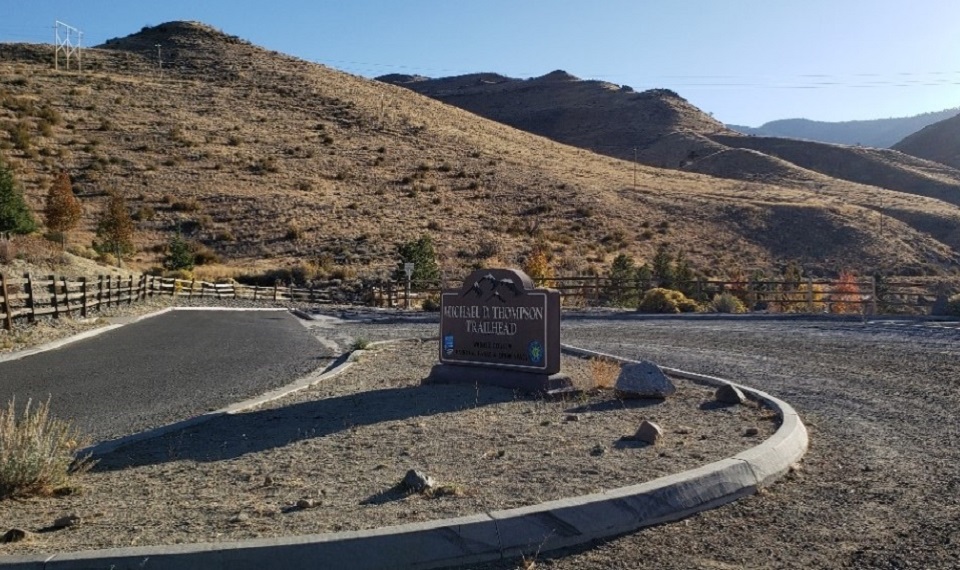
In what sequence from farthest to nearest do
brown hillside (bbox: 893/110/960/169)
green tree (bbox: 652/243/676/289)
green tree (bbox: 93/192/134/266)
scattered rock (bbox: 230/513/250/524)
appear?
brown hillside (bbox: 893/110/960/169) < green tree (bbox: 93/192/134/266) < green tree (bbox: 652/243/676/289) < scattered rock (bbox: 230/513/250/524)

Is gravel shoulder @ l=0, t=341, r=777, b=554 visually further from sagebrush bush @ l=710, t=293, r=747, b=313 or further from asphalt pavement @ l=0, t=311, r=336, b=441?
sagebrush bush @ l=710, t=293, r=747, b=313

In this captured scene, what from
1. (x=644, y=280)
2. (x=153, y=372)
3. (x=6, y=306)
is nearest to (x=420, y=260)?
(x=644, y=280)

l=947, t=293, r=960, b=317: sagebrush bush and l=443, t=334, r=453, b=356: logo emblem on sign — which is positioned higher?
l=443, t=334, r=453, b=356: logo emblem on sign

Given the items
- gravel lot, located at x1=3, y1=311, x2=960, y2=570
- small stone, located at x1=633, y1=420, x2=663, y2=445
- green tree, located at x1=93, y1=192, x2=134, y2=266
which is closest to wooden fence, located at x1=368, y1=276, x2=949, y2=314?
green tree, located at x1=93, y1=192, x2=134, y2=266

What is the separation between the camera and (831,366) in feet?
48.2

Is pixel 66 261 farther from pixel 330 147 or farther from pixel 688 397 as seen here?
pixel 330 147

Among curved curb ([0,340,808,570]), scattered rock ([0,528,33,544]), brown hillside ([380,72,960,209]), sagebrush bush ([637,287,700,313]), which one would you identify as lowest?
sagebrush bush ([637,287,700,313])

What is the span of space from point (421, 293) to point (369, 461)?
33999mm

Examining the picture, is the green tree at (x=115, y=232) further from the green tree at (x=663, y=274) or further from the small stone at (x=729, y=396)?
the small stone at (x=729, y=396)

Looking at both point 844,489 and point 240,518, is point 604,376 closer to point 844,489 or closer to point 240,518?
point 844,489

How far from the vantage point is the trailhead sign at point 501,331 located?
1123cm

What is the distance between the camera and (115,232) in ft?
156

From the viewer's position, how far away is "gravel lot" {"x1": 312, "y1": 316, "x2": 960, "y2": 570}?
527 cm

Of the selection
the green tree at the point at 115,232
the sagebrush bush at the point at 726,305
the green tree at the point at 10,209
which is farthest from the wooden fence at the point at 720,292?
the green tree at the point at 10,209
